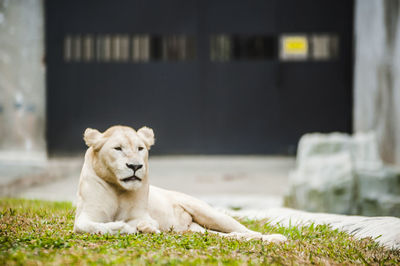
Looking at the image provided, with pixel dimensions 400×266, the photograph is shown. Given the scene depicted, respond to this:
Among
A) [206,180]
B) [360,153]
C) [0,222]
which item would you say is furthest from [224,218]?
[206,180]

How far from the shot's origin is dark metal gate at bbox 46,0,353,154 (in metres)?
13.4

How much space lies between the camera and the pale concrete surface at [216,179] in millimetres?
8930

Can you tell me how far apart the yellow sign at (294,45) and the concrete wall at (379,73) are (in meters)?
1.32

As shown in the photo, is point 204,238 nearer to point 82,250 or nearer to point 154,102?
point 82,250

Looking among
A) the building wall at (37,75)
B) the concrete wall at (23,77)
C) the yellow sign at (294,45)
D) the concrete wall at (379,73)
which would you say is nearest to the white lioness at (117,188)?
the concrete wall at (379,73)

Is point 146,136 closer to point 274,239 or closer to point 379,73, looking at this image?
point 274,239

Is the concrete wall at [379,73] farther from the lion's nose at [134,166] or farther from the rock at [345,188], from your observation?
the lion's nose at [134,166]

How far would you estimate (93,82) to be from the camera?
1358 cm

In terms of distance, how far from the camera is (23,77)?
13.5 metres

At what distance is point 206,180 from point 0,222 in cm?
759

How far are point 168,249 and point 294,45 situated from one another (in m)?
11.3

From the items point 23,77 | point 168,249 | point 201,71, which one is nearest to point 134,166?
point 168,249

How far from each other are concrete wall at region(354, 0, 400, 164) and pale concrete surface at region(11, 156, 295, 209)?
2.16 metres

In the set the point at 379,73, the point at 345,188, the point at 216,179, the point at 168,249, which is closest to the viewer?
the point at 168,249
